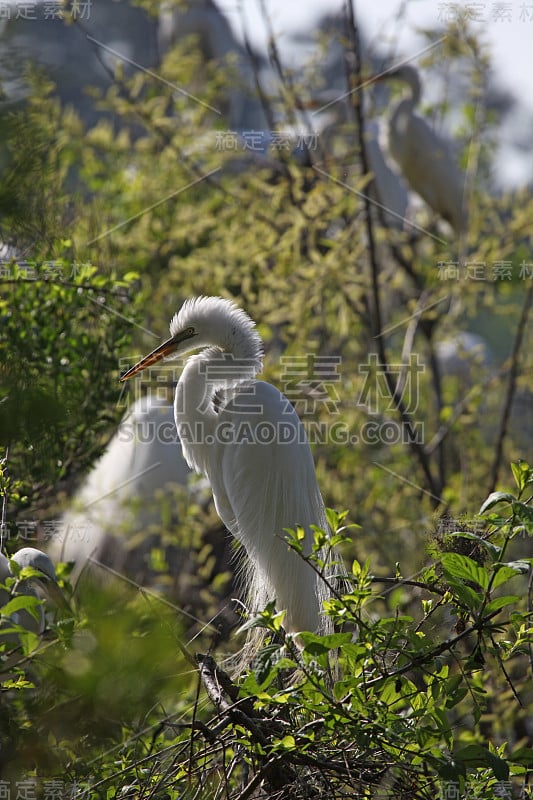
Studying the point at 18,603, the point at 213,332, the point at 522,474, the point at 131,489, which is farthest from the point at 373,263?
the point at 18,603

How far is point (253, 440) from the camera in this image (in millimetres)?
1900

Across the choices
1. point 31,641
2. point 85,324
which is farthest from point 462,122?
point 31,641

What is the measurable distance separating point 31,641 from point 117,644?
0.90 ft

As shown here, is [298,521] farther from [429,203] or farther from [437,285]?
[429,203]

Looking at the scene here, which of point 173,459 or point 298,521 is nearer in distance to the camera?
point 298,521

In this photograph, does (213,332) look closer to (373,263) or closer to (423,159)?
(373,263)

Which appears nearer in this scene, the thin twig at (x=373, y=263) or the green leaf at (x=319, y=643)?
the green leaf at (x=319, y=643)

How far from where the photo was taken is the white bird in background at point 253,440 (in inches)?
72.6

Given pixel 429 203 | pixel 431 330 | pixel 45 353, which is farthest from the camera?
pixel 429 203

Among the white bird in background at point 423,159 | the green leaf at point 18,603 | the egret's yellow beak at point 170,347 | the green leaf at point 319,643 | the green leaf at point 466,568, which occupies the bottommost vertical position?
the green leaf at point 319,643

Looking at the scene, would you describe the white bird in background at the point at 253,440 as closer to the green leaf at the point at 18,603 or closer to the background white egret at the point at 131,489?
the background white egret at the point at 131,489

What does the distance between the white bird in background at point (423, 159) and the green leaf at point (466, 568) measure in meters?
3.39

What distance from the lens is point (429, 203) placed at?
4.43 meters

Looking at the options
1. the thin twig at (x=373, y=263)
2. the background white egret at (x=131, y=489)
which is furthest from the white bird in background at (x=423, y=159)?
the background white egret at (x=131, y=489)
